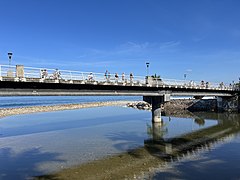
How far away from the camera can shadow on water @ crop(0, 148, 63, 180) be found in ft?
47.7

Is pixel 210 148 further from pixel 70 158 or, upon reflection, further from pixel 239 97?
pixel 239 97

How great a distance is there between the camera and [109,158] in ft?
58.6

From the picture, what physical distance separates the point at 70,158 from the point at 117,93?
14.7 m

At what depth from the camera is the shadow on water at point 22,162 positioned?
14545mm

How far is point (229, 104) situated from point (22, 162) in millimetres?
52317

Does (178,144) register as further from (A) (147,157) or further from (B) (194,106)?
(B) (194,106)

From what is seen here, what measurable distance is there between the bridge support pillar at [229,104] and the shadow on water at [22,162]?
48502 millimetres

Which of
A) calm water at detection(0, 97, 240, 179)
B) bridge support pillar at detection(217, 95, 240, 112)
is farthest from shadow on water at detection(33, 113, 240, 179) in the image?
bridge support pillar at detection(217, 95, 240, 112)

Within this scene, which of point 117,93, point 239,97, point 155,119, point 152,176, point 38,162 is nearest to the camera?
point 152,176

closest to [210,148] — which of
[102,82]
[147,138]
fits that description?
[147,138]

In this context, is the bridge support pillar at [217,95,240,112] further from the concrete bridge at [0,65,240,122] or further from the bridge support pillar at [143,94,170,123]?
the bridge support pillar at [143,94,170,123]

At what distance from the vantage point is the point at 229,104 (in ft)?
189

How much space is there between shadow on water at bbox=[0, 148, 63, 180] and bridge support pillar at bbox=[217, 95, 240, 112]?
48.5 meters

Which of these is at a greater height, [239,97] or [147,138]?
[239,97]
